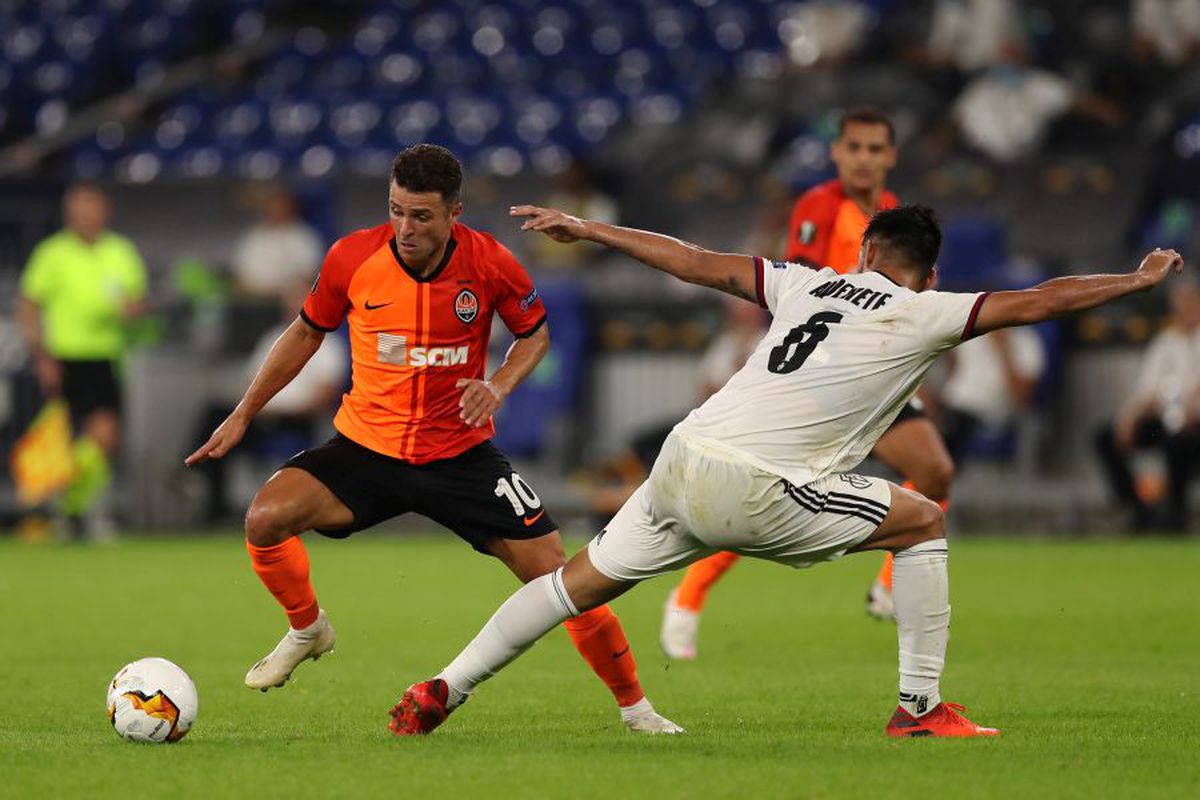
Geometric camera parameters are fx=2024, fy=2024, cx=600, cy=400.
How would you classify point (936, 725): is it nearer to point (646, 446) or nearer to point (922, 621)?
point (922, 621)

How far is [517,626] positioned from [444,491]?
812 millimetres

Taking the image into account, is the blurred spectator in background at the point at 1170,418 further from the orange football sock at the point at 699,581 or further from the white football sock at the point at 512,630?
the white football sock at the point at 512,630

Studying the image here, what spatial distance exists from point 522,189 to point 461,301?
43.0 feet

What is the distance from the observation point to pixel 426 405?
725 cm

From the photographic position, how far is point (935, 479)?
9234 millimetres

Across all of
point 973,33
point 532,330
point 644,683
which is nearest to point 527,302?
point 532,330

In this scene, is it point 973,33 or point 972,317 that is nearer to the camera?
point 972,317

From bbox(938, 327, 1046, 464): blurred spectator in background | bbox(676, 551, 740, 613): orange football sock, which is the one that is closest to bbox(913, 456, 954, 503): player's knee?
bbox(676, 551, 740, 613): orange football sock

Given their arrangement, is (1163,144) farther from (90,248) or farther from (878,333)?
(878,333)

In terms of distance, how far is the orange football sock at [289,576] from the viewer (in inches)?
283

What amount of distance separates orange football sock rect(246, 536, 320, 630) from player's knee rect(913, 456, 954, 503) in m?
3.11

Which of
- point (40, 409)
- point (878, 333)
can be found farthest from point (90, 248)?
point (878, 333)

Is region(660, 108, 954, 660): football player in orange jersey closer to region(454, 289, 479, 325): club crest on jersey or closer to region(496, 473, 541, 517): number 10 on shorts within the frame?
region(496, 473, 541, 517): number 10 on shorts

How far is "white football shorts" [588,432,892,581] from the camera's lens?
20.5ft
